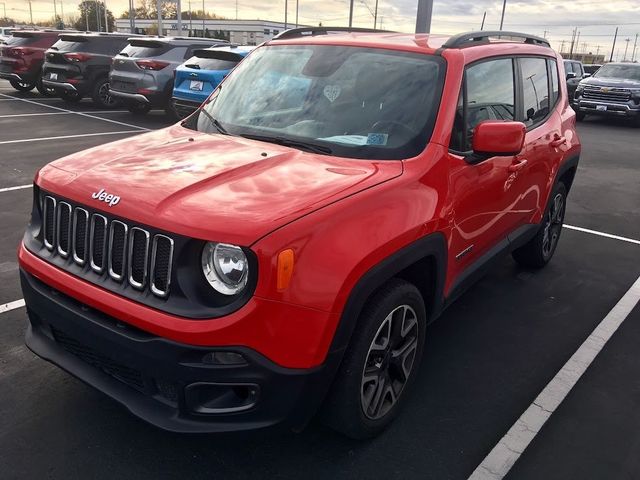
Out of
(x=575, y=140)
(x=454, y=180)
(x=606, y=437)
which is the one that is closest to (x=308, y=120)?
(x=454, y=180)

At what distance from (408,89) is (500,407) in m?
1.80

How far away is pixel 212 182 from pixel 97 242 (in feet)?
1.76

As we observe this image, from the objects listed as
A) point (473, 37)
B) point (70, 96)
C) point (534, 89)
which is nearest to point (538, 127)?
point (534, 89)

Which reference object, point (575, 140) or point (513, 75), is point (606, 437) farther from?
point (575, 140)

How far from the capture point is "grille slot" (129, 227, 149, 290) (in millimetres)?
2270

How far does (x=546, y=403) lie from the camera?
321 cm

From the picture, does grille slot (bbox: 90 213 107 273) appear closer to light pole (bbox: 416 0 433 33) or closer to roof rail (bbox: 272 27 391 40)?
roof rail (bbox: 272 27 391 40)

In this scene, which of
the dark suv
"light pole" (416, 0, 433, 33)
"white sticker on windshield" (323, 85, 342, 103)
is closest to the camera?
"white sticker on windshield" (323, 85, 342, 103)

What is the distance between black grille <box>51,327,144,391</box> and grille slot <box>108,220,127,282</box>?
338 millimetres

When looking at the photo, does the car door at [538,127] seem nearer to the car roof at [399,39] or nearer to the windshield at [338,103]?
the car roof at [399,39]

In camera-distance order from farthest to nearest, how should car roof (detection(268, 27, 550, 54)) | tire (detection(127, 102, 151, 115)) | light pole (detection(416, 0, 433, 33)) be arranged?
1. tire (detection(127, 102, 151, 115))
2. light pole (detection(416, 0, 433, 33))
3. car roof (detection(268, 27, 550, 54))

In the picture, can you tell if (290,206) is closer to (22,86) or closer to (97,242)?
(97,242)

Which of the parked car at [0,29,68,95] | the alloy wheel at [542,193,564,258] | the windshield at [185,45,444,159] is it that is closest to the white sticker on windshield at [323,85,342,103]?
the windshield at [185,45,444,159]

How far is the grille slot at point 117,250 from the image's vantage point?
2.33 m
